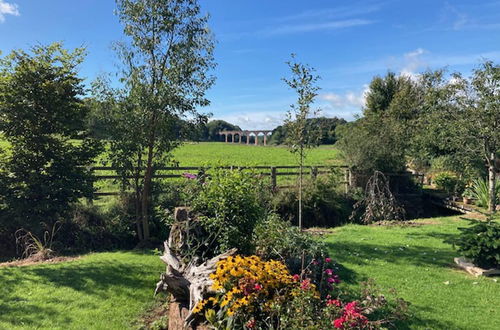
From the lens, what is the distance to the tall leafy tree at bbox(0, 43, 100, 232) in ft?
24.3

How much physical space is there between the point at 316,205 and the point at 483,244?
5902 mm

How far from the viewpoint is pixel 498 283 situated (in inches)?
217

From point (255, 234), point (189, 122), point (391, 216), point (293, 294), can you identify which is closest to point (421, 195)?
point (391, 216)

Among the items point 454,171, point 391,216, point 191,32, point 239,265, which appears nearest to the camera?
point 239,265

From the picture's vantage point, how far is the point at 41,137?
7.70m

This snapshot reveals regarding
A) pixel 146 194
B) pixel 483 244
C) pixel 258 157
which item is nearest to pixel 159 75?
pixel 146 194

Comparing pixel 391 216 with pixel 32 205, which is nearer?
pixel 32 205

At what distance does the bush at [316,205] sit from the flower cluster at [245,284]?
7280 mm

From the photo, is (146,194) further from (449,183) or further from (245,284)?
(449,183)

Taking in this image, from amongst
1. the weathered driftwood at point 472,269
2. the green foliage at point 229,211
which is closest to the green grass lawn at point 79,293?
the green foliage at point 229,211

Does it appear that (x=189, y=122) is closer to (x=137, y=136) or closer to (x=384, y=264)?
(x=137, y=136)

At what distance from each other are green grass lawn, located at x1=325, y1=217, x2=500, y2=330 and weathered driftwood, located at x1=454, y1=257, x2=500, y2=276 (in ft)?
0.50

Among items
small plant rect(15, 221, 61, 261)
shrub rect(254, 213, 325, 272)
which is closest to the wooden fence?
small plant rect(15, 221, 61, 261)

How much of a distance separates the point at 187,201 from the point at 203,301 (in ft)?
8.20
